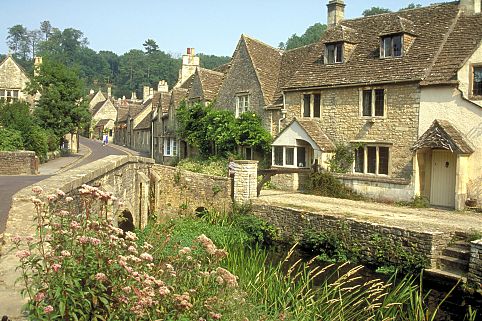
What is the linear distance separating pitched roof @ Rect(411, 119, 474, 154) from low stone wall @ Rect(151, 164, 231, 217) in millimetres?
8346

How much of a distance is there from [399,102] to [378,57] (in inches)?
117

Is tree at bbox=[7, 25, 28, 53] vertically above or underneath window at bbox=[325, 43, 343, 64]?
above

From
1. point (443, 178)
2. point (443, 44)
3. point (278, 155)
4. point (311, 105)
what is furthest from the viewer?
point (278, 155)

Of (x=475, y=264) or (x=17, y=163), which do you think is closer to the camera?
(x=475, y=264)

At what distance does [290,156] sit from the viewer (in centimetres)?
2445

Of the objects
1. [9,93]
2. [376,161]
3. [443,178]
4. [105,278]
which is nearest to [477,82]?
[443,178]

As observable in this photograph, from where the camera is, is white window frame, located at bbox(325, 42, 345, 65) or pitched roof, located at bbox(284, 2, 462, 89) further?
white window frame, located at bbox(325, 42, 345, 65)

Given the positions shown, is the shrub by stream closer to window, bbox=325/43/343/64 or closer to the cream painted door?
the cream painted door

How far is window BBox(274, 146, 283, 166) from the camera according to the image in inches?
982

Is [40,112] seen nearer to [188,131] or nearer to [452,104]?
[188,131]

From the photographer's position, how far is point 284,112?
25.5m

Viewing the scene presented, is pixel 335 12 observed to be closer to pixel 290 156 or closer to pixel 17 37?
pixel 290 156

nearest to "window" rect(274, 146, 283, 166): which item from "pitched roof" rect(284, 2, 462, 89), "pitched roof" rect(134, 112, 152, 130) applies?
"pitched roof" rect(284, 2, 462, 89)

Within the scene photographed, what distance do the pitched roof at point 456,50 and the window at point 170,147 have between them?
2250 centimetres
